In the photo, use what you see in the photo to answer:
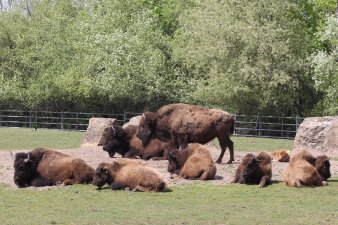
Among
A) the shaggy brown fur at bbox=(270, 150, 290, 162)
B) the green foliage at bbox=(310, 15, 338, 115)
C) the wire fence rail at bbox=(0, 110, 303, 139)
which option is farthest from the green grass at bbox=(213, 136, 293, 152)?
the shaggy brown fur at bbox=(270, 150, 290, 162)

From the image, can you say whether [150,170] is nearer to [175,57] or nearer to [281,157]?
[281,157]

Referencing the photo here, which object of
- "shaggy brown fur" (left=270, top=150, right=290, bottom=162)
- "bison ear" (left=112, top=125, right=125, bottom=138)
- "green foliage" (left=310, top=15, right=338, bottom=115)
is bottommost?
"shaggy brown fur" (left=270, top=150, right=290, bottom=162)

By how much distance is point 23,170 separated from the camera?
1627cm

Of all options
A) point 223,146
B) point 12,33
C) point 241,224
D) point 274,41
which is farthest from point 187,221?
point 12,33

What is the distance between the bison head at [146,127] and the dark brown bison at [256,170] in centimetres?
532

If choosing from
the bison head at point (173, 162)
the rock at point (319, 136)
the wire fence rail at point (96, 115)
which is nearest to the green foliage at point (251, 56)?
the wire fence rail at point (96, 115)

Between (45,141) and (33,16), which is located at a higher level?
(33,16)

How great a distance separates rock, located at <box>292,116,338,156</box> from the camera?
25656 millimetres

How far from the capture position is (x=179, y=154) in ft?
57.2

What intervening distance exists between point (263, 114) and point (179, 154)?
27.1 metres

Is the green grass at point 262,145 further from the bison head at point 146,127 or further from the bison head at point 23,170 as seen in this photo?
the bison head at point 23,170

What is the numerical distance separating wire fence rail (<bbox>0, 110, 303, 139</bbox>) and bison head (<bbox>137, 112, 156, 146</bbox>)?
1897 cm

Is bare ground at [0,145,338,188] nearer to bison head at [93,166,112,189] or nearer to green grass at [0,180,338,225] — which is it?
green grass at [0,180,338,225]

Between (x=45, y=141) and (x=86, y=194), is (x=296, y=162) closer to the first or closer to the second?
(x=86, y=194)
